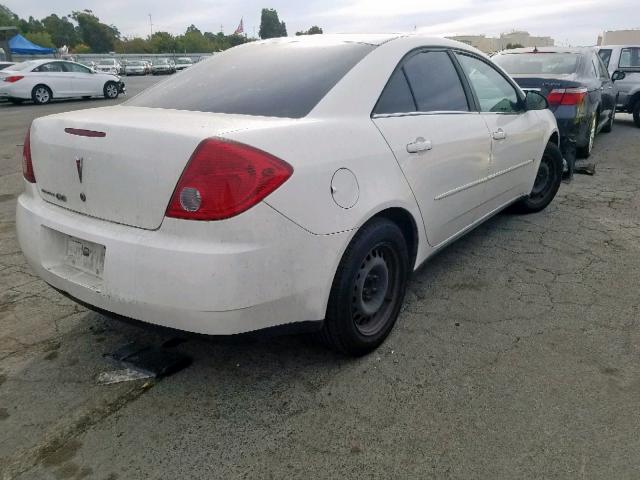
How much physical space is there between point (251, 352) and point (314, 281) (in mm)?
767

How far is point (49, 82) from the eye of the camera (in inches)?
651

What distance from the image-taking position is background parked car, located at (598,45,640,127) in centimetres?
1047

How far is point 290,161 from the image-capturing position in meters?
1.98

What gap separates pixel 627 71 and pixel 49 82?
16.3 meters

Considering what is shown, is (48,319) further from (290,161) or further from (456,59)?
(456,59)

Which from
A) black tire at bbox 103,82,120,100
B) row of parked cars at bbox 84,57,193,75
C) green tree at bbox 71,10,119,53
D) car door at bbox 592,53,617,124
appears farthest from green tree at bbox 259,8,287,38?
car door at bbox 592,53,617,124

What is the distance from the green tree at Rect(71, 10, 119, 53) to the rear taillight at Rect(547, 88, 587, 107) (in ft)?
320

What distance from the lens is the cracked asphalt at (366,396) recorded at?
6.31 ft

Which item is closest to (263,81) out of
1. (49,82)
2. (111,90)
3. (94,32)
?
(49,82)

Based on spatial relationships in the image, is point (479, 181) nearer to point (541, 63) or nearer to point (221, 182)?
point (221, 182)

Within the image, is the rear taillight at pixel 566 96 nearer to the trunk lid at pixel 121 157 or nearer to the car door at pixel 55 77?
the trunk lid at pixel 121 157

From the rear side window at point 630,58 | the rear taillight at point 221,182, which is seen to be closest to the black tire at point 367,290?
the rear taillight at point 221,182

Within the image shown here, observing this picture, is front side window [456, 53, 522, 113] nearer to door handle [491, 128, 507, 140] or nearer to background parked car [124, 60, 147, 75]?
door handle [491, 128, 507, 140]

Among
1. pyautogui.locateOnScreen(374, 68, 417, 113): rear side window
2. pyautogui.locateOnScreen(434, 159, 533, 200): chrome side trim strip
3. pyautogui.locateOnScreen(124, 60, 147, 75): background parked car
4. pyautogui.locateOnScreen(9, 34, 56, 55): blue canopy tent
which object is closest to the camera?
pyautogui.locateOnScreen(374, 68, 417, 113): rear side window
